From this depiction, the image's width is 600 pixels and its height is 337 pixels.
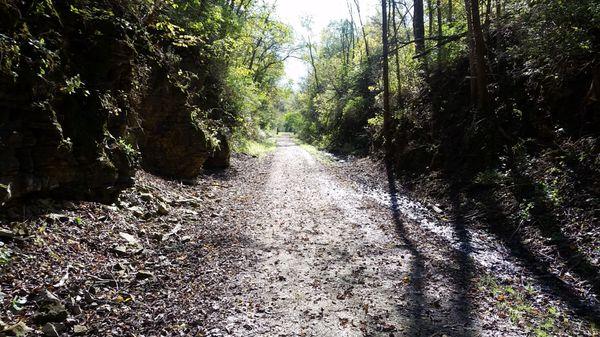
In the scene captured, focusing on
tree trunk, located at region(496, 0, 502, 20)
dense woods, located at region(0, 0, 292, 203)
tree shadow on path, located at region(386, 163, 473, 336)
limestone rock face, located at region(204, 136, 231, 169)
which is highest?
tree trunk, located at region(496, 0, 502, 20)

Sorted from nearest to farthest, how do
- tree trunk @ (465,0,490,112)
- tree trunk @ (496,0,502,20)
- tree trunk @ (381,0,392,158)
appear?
tree trunk @ (465,0,490,112) → tree trunk @ (496,0,502,20) → tree trunk @ (381,0,392,158)

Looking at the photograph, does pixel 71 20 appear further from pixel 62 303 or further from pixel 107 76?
pixel 62 303

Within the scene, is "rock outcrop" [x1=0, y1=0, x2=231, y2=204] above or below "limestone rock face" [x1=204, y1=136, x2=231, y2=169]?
above

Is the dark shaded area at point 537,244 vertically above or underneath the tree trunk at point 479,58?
underneath

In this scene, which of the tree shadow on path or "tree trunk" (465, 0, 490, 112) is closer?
the tree shadow on path

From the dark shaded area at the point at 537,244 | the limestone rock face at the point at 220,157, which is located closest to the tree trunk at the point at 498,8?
the dark shaded area at the point at 537,244

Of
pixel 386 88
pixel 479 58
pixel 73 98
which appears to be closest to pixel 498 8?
pixel 479 58

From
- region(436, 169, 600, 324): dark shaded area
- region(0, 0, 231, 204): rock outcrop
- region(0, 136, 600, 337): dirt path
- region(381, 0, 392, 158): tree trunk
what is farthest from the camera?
region(381, 0, 392, 158): tree trunk

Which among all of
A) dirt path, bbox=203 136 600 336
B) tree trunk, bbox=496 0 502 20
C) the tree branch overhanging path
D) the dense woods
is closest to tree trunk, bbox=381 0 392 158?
the tree branch overhanging path

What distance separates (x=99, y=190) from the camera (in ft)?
24.1

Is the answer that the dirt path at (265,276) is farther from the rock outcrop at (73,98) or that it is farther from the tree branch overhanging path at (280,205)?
the rock outcrop at (73,98)

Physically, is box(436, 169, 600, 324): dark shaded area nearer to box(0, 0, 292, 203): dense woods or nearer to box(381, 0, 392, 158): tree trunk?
box(381, 0, 392, 158): tree trunk

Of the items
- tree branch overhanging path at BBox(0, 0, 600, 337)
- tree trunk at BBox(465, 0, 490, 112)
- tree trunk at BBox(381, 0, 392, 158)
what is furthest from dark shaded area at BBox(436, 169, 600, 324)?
tree trunk at BBox(381, 0, 392, 158)

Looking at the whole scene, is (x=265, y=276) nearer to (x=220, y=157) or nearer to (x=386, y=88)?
(x=220, y=157)
